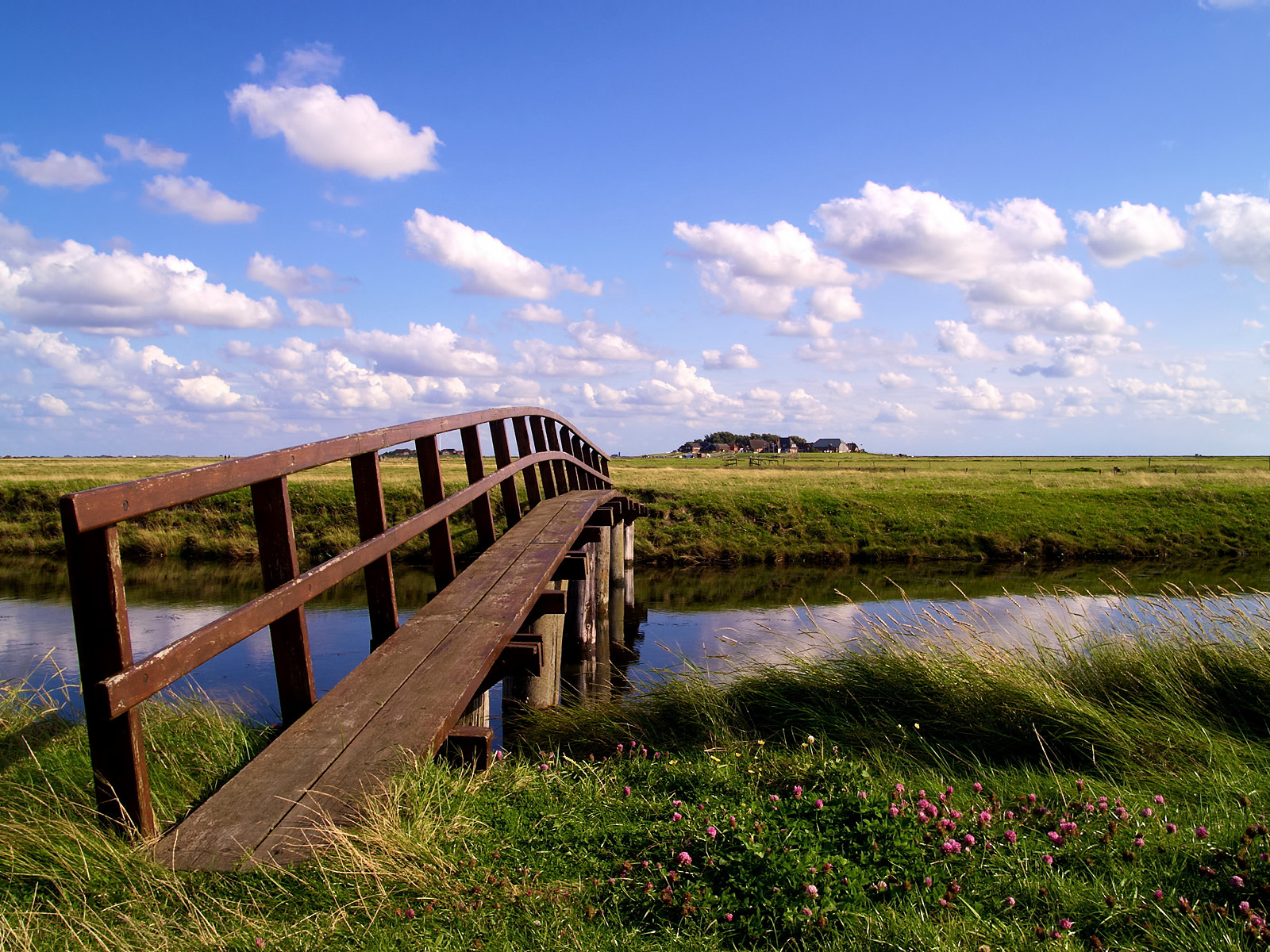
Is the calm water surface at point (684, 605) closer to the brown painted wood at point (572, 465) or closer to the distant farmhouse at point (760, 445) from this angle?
the brown painted wood at point (572, 465)

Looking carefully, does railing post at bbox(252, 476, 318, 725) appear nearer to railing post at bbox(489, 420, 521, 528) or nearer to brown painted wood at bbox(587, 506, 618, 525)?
railing post at bbox(489, 420, 521, 528)

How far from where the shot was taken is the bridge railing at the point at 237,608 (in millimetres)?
2484

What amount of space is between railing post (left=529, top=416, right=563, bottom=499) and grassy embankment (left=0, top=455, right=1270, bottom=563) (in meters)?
12.4

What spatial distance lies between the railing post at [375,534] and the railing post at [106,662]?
1.67 metres

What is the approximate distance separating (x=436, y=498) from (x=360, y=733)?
7.45ft

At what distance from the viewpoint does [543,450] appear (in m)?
9.49

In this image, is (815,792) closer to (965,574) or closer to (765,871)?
(765,871)

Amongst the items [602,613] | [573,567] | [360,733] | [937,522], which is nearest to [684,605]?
[602,613]

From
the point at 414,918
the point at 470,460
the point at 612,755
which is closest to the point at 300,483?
the point at 470,460

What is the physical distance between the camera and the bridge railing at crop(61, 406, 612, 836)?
2.48m

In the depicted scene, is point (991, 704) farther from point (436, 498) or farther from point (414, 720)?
point (436, 498)

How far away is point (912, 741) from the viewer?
460 cm

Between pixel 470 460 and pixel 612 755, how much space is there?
111 inches

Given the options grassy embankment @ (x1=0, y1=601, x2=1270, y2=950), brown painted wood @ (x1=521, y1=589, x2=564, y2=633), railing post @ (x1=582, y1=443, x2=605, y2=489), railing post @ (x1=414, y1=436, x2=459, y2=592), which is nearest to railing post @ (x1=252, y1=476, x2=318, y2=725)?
grassy embankment @ (x1=0, y1=601, x2=1270, y2=950)
